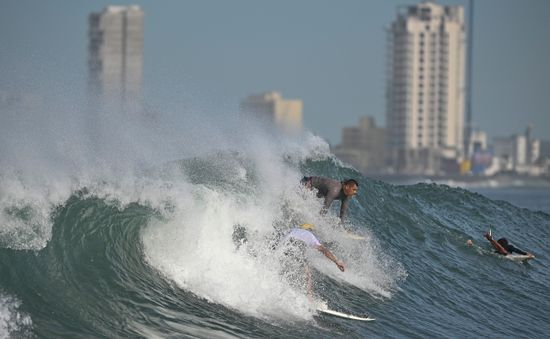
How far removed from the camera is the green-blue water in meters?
10.9

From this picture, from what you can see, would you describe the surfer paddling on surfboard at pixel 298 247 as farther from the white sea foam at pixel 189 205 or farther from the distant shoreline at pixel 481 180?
the distant shoreline at pixel 481 180

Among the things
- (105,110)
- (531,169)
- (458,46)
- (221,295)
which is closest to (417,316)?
(221,295)

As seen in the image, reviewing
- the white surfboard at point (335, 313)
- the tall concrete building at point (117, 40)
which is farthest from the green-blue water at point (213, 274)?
the tall concrete building at point (117, 40)

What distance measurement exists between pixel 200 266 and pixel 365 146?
569 feet

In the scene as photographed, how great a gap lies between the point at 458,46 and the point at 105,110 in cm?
15896

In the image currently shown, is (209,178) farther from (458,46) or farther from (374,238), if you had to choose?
(458,46)

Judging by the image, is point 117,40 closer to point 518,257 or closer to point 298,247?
point 518,257

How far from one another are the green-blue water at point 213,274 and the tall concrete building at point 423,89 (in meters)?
152

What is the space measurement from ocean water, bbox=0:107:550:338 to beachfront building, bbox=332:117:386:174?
15420 cm

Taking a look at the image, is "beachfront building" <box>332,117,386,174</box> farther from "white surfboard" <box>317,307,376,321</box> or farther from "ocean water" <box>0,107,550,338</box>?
"white surfboard" <box>317,307,376,321</box>

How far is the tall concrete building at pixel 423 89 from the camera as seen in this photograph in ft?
553

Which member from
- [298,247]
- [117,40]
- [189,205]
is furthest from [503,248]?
[117,40]

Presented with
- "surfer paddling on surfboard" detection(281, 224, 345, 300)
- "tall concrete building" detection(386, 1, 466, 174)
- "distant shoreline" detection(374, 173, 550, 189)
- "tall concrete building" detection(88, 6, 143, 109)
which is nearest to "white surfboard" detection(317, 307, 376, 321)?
"surfer paddling on surfboard" detection(281, 224, 345, 300)

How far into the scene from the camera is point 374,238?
17.2 metres
